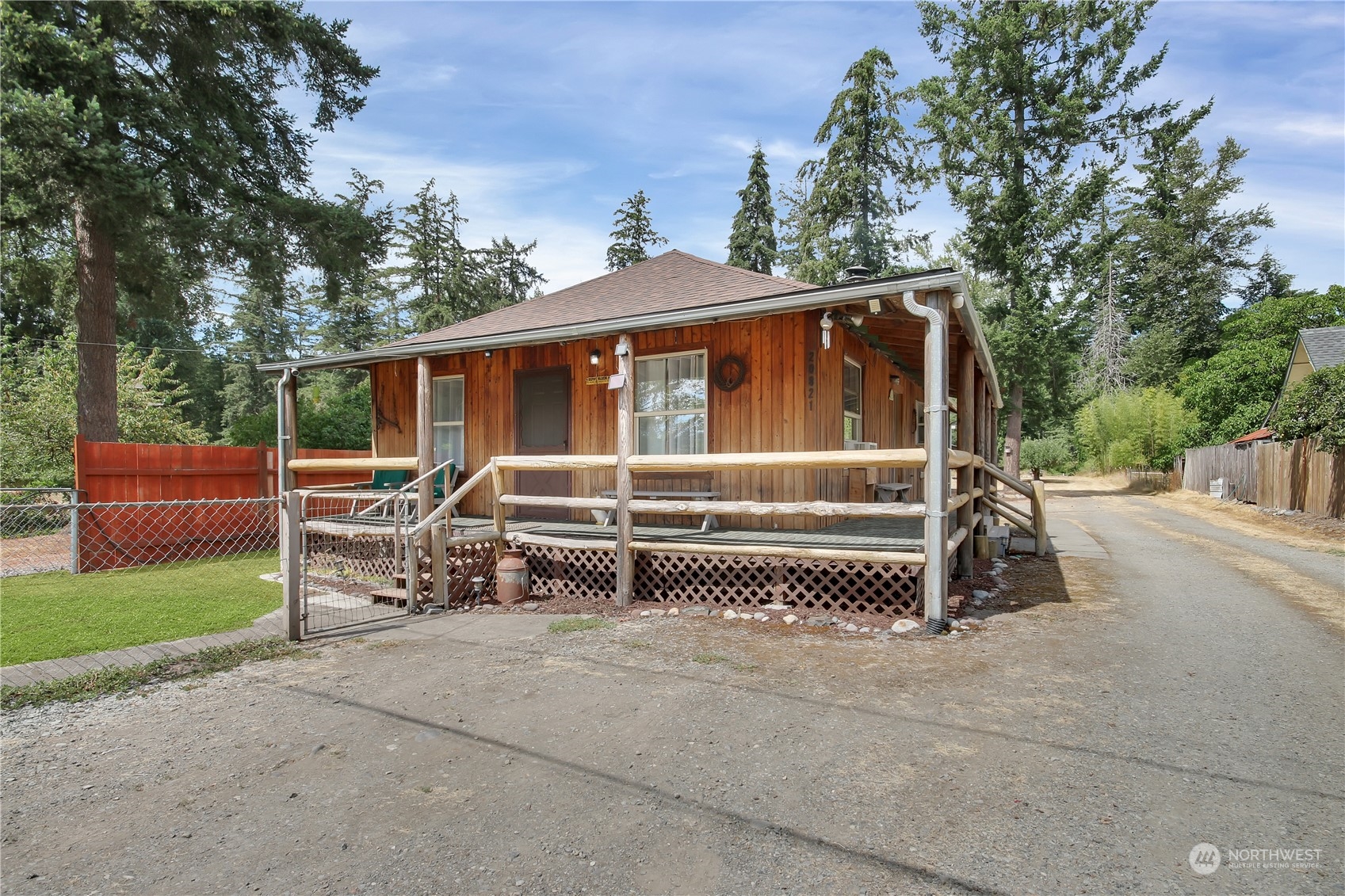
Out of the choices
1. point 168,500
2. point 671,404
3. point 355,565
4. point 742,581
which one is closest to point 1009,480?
point 671,404

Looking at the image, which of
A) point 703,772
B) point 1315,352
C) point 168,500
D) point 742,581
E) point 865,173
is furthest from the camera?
point 865,173

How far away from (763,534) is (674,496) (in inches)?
47.1

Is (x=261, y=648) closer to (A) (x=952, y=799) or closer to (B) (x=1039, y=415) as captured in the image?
(A) (x=952, y=799)

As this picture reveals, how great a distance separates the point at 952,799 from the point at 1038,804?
1.09 feet

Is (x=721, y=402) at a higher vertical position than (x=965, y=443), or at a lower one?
higher

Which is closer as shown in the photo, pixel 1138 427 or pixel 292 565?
pixel 292 565

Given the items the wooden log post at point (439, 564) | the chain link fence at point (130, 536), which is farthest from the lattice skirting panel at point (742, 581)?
the chain link fence at point (130, 536)

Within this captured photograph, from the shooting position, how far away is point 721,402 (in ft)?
25.2

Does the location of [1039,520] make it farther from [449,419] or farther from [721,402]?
[449,419]

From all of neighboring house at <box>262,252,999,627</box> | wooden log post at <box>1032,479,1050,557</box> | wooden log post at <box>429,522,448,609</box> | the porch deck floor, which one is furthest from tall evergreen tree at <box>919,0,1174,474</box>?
wooden log post at <box>429,522,448,609</box>

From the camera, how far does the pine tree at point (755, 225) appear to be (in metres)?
30.1

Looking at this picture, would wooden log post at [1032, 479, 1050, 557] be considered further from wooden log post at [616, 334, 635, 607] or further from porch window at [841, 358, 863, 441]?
wooden log post at [616, 334, 635, 607]

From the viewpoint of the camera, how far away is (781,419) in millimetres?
7227

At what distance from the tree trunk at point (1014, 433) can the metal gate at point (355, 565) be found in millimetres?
20060
